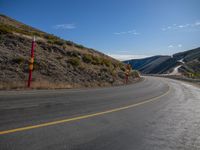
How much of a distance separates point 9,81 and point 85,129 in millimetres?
9445

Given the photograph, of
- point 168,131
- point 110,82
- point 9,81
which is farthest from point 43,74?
point 168,131

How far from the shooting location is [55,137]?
4746 millimetres

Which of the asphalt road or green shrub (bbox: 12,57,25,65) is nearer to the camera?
the asphalt road

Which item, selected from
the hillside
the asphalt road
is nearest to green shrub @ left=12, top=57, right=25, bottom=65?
the hillside

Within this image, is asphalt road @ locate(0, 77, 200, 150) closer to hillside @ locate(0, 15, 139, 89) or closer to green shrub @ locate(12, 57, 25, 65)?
hillside @ locate(0, 15, 139, 89)

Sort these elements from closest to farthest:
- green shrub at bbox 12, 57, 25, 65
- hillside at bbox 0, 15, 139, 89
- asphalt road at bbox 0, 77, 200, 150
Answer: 1. asphalt road at bbox 0, 77, 200, 150
2. hillside at bbox 0, 15, 139, 89
3. green shrub at bbox 12, 57, 25, 65

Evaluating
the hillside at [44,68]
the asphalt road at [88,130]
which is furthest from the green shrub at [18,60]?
the asphalt road at [88,130]

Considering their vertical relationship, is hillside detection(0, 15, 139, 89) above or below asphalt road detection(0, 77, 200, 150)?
above

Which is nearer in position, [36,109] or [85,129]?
[85,129]

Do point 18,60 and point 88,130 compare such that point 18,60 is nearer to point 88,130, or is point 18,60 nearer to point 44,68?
point 44,68

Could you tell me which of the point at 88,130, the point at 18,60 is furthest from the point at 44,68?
the point at 88,130

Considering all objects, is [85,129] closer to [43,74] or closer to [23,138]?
[23,138]

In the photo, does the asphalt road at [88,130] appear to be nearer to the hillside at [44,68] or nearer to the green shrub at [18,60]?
the hillside at [44,68]

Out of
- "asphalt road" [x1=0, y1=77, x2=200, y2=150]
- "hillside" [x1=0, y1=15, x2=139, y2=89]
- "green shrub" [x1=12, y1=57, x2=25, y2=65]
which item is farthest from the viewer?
"green shrub" [x1=12, y1=57, x2=25, y2=65]
